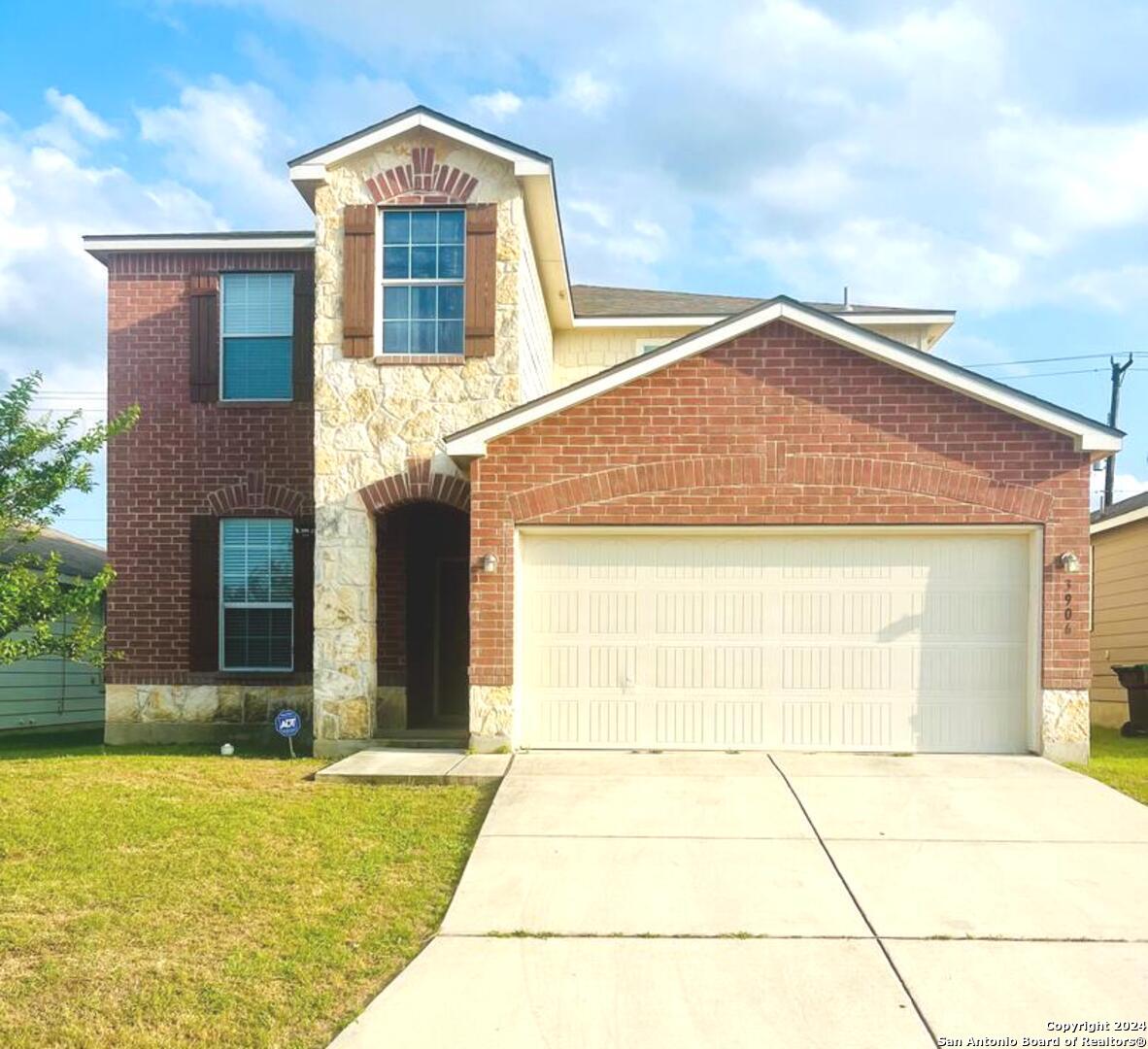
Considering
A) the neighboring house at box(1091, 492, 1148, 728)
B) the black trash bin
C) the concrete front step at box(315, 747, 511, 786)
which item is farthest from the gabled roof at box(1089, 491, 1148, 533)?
the concrete front step at box(315, 747, 511, 786)

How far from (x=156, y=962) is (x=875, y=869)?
4350mm

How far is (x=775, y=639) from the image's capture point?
10.6 metres

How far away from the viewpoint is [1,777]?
996 cm

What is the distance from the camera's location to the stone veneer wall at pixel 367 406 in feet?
37.7

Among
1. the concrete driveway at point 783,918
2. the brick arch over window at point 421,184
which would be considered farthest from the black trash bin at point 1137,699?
the brick arch over window at point 421,184

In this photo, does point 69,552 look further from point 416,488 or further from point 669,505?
point 669,505

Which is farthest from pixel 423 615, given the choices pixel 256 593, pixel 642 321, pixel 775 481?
pixel 642 321

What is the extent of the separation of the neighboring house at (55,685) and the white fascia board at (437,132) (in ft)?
24.4

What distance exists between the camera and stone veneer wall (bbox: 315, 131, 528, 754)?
1148cm

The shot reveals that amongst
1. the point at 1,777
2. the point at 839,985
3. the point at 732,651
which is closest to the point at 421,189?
the point at 732,651

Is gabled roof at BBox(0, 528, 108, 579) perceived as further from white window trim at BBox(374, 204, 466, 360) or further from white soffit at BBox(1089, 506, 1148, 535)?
white soffit at BBox(1089, 506, 1148, 535)

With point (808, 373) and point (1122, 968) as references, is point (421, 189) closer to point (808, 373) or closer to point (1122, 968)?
point (808, 373)

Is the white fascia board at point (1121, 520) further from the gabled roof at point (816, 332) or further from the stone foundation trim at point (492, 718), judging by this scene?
the stone foundation trim at point (492, 718)

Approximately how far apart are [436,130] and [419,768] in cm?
681
